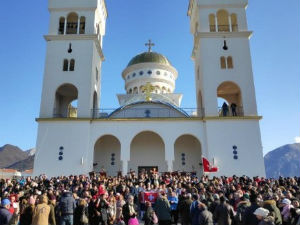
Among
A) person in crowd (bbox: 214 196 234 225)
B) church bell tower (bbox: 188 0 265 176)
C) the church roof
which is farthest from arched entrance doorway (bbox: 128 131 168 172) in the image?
person in crowd (bbox: 214 196 234 225)

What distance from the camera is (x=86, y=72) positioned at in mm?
23031

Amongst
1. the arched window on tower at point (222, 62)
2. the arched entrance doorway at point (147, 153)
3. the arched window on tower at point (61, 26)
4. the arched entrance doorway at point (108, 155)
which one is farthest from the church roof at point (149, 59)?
the arched entrance doorway at point (108, 155)

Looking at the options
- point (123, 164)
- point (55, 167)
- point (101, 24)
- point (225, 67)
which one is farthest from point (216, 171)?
point (101, 24)

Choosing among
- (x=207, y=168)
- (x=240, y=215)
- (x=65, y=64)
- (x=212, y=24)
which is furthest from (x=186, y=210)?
(x=212, y=24)

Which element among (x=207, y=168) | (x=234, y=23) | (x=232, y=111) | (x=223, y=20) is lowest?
(x=207, y=168)

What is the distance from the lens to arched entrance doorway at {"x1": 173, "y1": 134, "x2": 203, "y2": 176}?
23.2m

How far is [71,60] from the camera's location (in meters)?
23.7

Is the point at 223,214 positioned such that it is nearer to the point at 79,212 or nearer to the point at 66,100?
the point at 79,212

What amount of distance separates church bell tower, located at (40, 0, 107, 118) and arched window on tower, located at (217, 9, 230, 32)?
426 inches

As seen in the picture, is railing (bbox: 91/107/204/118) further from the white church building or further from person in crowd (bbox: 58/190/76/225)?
person in crowd (bbox: 58/190/76/225)

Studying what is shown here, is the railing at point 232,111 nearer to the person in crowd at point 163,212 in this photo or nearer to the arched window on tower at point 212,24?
the arched window on tower at point 212,24

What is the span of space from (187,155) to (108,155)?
21.0 ft

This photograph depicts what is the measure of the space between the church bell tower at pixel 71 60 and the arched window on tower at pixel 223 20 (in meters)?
10.8

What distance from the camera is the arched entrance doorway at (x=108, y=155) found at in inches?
909
